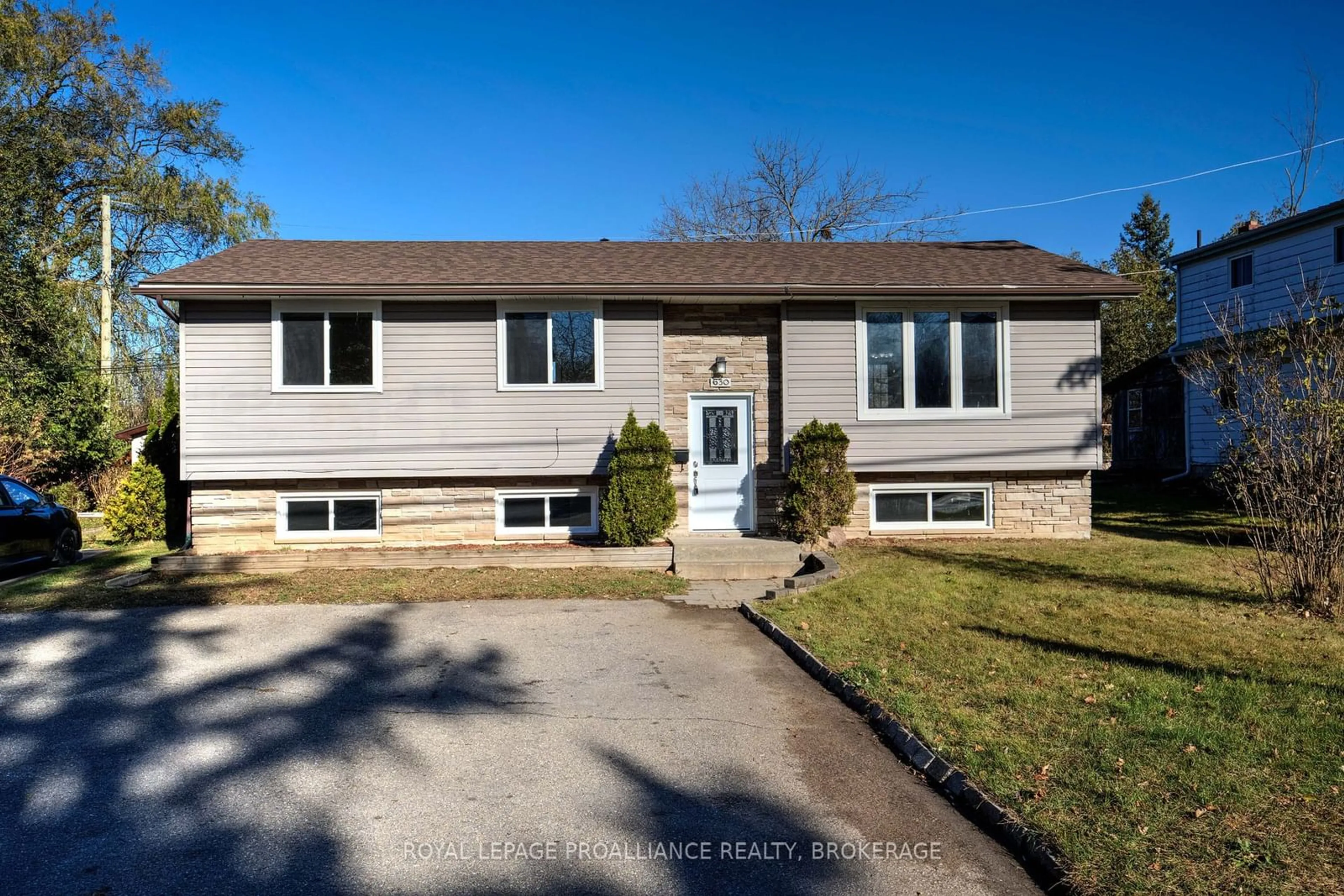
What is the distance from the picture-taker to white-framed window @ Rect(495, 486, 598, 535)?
12.0 meters

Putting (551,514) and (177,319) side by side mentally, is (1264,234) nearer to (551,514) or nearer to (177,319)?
(551,514)

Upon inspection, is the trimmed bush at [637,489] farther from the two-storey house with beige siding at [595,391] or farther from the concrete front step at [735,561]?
the two-storey house with beige siding at [595,391]

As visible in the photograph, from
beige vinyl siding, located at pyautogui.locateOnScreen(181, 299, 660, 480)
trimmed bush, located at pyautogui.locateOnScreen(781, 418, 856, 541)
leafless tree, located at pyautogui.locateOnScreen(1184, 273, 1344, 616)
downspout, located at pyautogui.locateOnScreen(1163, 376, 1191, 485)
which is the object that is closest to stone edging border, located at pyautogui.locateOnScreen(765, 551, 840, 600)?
trimmed bush, located at pyautogui.locateOnScreen(781, 418, 856, 541)

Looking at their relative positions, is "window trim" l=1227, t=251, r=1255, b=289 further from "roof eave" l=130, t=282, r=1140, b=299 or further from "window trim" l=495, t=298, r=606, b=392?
"window trim" l=495, t=298, r=606, b=392

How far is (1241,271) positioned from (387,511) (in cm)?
1979

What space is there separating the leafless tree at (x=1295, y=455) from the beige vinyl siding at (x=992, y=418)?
415cm

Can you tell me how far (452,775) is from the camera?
13.9ft

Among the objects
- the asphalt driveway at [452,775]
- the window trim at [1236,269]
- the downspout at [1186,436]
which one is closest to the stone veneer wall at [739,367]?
the asphalt driveway at [452,775]

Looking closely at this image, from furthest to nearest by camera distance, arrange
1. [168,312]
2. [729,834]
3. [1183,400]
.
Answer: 1. [1183,400]
2. [168,312]
3. [729,834]

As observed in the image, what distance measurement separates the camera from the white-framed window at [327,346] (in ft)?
37.6

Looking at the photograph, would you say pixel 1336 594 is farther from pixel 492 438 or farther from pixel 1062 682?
pixel 492 438

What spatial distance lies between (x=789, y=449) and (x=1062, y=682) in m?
6.87

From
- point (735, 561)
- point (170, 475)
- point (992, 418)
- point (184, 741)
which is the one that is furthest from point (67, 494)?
point (992, 418)

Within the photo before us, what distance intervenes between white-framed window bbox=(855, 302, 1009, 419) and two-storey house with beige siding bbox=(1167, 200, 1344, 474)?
6272 millimetres
